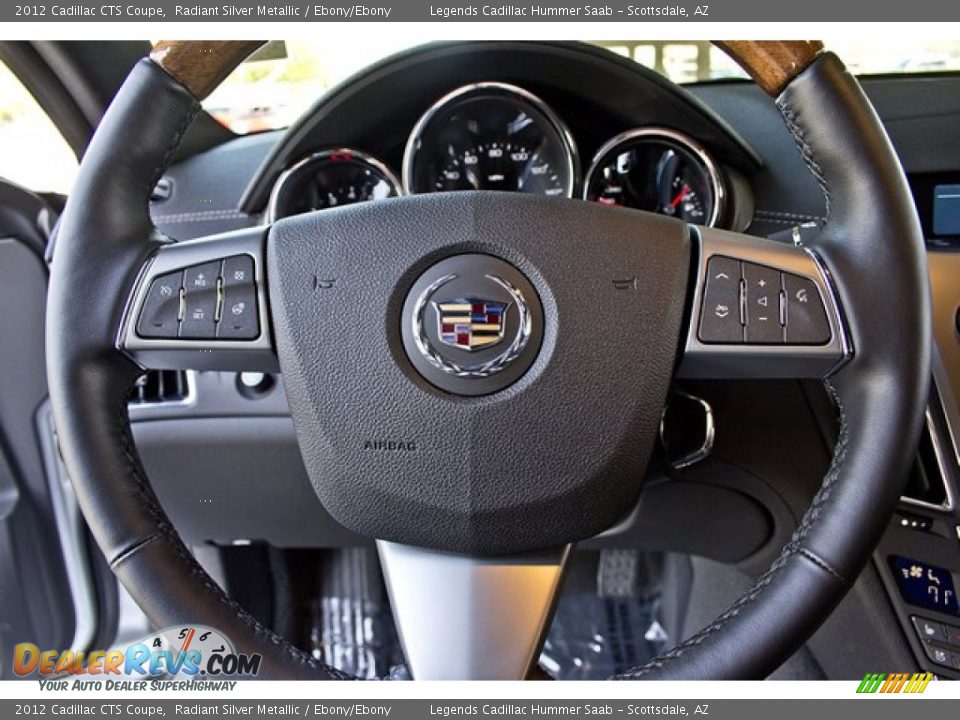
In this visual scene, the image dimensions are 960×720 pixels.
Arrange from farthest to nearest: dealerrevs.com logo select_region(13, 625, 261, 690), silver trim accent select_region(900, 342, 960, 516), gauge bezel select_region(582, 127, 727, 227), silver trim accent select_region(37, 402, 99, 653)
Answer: silver trim accent select_region(37, 402, 99, 653) < gauge bezel select_region(582, 127, 727, 227) < silver trim accent select_region(900, 342, 960, 516) < dealerrevs.com logo select_region(13, 625, 261, 690)

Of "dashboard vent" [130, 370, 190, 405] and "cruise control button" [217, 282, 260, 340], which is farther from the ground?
"cruise control button" [217, 282, 260, 340]

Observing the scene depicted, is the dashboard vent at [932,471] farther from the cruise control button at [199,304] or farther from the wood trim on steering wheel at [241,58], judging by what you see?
the cruise control button at [199,304]

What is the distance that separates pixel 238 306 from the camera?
835 mm

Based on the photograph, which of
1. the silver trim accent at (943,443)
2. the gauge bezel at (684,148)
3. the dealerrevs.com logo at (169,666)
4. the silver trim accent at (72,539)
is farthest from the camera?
the silver trim accent at (72,539)

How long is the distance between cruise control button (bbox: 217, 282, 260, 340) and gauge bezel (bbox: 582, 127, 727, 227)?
65cm

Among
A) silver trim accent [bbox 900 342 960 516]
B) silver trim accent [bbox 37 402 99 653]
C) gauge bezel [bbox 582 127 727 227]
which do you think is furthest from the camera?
silver trim accent [bbox 37 402 99 653]

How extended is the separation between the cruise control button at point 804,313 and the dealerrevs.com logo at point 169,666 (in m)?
0.55

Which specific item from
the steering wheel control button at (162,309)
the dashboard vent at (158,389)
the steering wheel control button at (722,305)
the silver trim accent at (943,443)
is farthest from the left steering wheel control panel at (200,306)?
the silver trim accent at (943,443)

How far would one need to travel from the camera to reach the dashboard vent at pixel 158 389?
135 cm

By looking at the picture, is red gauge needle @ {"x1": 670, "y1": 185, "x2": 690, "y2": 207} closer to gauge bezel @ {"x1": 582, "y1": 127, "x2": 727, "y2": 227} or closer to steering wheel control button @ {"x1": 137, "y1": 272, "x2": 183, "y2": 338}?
gauge bezel @ {"x1": 582, "y1": 127, "x2": 727, "y2": 227}

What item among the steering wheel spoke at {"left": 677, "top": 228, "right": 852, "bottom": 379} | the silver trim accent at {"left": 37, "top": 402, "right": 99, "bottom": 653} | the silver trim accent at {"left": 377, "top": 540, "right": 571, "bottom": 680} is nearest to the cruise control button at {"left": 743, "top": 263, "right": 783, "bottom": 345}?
the steering wheel spoke at {"left": 677, "top": 228, "right": 852, "bottom": 379}

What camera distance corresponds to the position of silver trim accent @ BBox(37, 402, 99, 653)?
1563mm
